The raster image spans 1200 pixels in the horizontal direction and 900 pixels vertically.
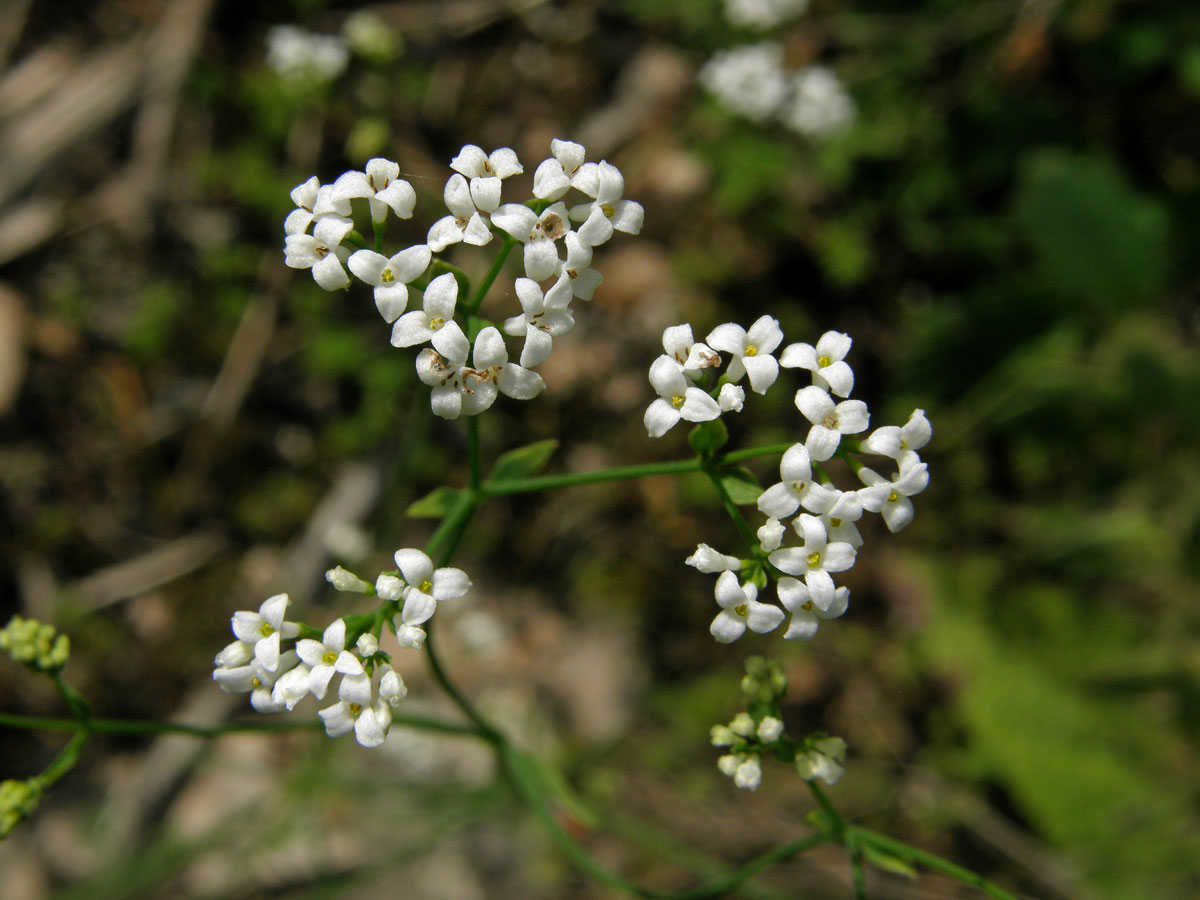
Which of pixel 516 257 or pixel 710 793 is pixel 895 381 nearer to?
pixel 516 257

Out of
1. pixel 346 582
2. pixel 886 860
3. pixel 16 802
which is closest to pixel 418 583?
pixel 346 582

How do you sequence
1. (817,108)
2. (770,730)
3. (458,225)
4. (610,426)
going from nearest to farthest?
(458,225), (770,730), (817,108), (610,426)

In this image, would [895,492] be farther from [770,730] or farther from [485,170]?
[485,170]

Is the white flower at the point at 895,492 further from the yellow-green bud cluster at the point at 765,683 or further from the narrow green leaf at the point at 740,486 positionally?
the yellow-green bud cluster at the point at 765,683

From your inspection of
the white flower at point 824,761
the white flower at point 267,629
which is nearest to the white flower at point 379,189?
the white flower at point 267,629

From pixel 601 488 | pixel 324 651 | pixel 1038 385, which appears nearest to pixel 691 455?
pixel 601 488

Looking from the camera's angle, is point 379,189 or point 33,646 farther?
point 33,646
